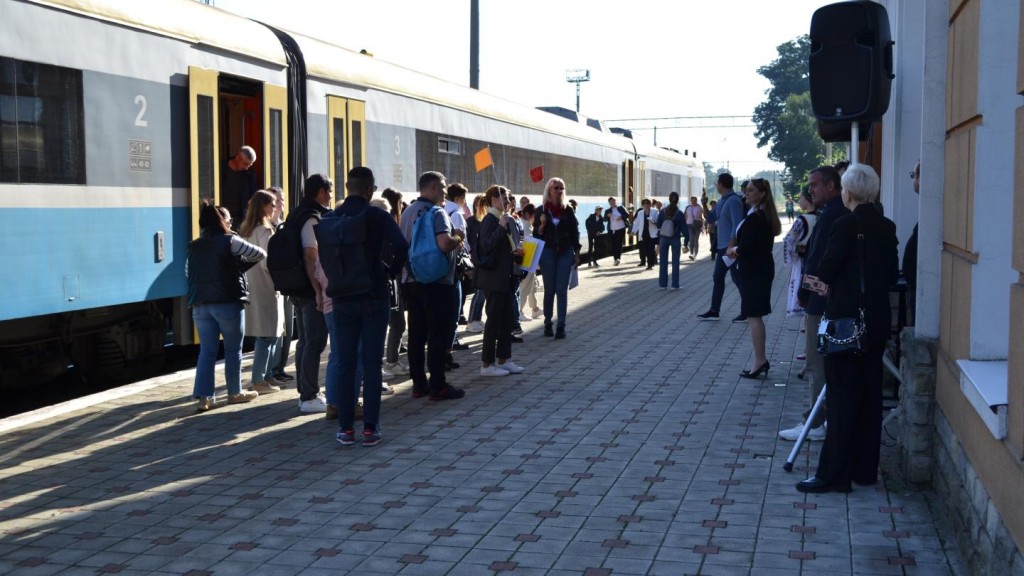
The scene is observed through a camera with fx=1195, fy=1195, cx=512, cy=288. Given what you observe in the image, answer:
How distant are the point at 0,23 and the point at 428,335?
13.0ft

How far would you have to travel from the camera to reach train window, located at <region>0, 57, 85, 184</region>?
8703 mm

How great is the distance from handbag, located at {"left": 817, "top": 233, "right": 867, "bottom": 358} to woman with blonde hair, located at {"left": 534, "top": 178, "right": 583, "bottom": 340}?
278 inches

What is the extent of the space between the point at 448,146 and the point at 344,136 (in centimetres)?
427

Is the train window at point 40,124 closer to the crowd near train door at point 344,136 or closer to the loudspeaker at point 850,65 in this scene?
the crowd near train door at point 344,136

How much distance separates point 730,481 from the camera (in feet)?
23.1

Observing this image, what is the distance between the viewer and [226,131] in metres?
12.3

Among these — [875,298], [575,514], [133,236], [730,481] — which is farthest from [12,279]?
[875,298]

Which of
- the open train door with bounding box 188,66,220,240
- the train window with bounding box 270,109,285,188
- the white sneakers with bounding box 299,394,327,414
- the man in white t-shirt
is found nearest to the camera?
the white sneakers with bounding box 299,394,327,414

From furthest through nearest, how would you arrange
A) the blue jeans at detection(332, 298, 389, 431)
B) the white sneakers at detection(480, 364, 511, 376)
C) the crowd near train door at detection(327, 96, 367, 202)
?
the crowd near train door at detection(327, 96, 367, 202) → the white sneakers at detection(480, 364, 511, 376) → the blue jeans at detection(332, 298, 389, 431)

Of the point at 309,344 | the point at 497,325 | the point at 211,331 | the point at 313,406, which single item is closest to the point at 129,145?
the point at 211,331

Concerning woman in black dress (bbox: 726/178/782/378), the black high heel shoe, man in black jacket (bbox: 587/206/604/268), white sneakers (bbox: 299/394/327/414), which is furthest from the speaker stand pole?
man in black jacket (bbox: 587/206/604/268)

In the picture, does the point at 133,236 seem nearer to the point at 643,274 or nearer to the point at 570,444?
the point at 570,444

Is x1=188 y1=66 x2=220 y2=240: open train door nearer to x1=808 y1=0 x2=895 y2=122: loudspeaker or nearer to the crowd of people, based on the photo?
the crowd of people

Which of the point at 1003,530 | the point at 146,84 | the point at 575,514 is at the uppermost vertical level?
the point at 146,84
